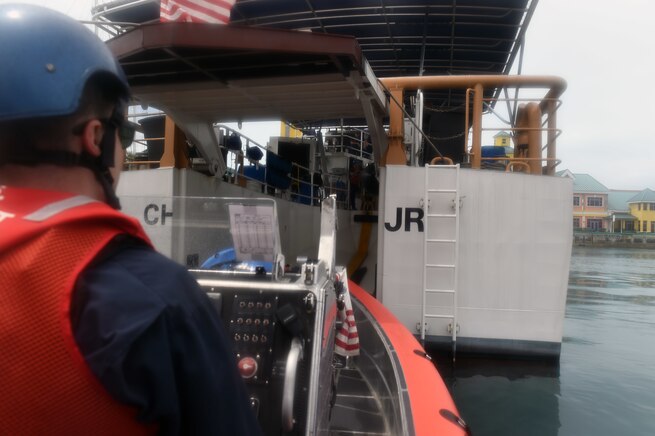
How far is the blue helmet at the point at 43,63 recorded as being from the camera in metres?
0.86

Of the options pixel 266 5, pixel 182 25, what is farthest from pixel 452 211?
pixel 266 5

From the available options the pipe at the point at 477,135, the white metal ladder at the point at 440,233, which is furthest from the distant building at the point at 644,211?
the white metal ladder at the point at 440,233

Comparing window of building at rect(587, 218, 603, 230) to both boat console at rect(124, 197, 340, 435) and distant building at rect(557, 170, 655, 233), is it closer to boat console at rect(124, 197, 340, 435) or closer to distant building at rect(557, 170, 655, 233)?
distant building at rect(557, 170, 655, 233)

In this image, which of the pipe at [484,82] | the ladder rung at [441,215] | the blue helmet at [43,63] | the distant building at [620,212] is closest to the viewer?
the blue helmet at [43,63]

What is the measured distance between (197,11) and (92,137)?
422cm

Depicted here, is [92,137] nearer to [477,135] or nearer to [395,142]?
[395,142]

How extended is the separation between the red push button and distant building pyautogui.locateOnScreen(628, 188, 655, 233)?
68.8 metres

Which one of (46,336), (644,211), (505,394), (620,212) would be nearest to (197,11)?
(46,336)

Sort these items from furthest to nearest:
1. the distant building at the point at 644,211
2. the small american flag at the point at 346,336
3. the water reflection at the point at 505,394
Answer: the distant building at the point at 644,211 → the water reflection at the point at 505,394 → the small american flag at the point at 346,336

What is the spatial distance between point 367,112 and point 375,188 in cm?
498

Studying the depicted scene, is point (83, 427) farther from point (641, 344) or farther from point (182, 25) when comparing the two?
point (641, 344)

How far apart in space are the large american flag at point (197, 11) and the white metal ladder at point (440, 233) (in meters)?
3.04

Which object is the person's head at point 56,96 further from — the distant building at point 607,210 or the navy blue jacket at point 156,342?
the distant building at point 607,210

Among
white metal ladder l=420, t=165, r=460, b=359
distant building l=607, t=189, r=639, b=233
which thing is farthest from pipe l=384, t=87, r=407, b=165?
distant building l=607, t=189, r=639, b=233
